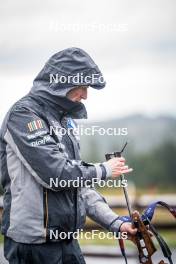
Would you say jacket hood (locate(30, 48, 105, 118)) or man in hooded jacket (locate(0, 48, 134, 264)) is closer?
man in hooded jacket (locate(0, 48, 134, 264))

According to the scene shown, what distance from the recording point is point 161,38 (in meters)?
3.15

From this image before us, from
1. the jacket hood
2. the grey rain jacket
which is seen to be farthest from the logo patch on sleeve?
the jacket hood

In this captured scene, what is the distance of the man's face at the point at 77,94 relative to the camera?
243 cm

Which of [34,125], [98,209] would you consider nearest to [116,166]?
[98,209]

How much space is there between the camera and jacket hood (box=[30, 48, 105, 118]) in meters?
2.36

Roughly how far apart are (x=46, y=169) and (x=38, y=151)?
8 centimetres

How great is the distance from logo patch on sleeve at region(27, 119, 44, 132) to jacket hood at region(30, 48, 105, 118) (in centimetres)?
14

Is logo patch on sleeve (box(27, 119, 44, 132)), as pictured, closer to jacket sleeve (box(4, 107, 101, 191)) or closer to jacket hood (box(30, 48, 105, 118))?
jacket sleeve (box(4, 107, 101, 191))

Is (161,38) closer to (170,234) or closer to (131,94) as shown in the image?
(131,94)

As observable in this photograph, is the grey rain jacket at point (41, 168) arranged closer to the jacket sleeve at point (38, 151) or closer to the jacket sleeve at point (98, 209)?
the jacket sleeve at point (38, 151)

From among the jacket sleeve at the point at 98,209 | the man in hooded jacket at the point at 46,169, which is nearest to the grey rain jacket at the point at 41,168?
the man in hooded jacket at the point at 46,169

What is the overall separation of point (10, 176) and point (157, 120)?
130 centimetres

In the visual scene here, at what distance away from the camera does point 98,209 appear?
2545 mm

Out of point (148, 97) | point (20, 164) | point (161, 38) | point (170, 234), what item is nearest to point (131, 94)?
point (148, 97)
